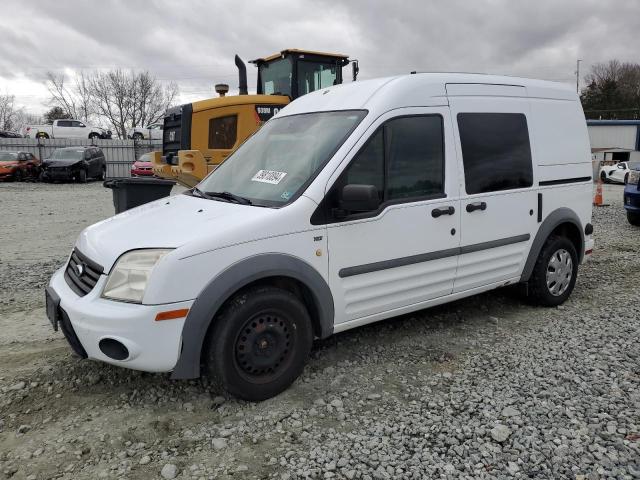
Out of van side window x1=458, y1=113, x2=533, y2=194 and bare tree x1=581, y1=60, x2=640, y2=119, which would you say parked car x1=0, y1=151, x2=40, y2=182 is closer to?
van side window x1=458, y1=113, x2=533, y2=194

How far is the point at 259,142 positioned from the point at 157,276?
5.94 ft

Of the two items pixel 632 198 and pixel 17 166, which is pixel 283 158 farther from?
pixel 17 166

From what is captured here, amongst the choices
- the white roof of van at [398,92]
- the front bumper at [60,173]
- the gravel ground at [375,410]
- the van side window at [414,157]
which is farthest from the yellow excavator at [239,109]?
the front bumper at [60,173]

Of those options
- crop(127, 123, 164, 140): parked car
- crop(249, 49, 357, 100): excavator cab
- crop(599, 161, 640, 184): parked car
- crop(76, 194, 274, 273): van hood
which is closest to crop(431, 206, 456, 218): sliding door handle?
crop(76, 194, 274, 273): van hood

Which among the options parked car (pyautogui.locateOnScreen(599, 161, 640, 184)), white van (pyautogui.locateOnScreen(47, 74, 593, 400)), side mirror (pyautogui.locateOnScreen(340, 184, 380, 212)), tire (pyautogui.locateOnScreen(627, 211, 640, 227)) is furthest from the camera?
parked car (pyautogui.locateOnScreen(599, 161, 640, 184))

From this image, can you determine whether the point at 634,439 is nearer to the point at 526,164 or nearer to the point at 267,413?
the point at 267,413

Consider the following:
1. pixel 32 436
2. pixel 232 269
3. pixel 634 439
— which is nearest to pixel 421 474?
pixel 634 439

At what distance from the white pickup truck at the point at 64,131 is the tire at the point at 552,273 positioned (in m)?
32.7

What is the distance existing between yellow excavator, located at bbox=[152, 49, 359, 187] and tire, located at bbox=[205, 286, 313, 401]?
5.90 meters

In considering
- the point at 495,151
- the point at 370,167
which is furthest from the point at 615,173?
the point at 370,167

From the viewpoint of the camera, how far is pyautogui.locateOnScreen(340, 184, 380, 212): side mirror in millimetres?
3398

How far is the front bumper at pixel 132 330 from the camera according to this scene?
302cm

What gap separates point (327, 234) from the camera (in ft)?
11.6

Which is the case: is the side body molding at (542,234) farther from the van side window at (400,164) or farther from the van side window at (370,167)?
the van side window at (370,167)
